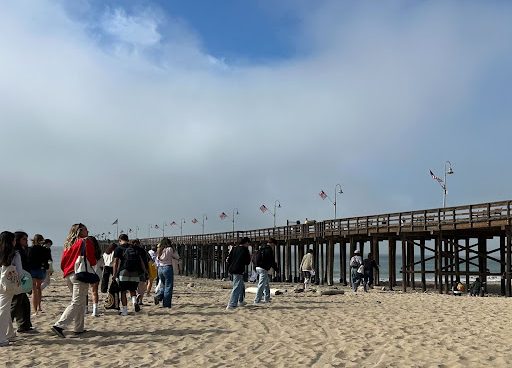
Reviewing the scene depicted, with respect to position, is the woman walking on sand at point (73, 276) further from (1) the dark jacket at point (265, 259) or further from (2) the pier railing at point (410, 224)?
(2) the pier railing at point (410, 224)

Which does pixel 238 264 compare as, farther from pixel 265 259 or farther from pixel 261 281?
pixel 261 281

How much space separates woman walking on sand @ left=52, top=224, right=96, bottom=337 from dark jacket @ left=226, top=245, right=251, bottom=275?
162 inches

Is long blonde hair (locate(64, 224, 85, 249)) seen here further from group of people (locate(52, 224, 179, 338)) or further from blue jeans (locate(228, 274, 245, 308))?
blue jeans (locate(228, 274, 245, 308))

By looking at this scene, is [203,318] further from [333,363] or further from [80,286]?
[333,363]

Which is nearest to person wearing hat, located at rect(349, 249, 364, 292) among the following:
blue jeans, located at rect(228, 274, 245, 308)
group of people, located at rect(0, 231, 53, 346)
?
blue jeans, located at rect(228, 274, 245, 308)

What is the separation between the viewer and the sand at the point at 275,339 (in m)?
6.67

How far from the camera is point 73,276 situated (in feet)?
26.0

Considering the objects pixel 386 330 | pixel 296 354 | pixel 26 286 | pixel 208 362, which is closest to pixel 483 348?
pixel 386 330

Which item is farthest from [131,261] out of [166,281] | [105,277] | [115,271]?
[105,277]

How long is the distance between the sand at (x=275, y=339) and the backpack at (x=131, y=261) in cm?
93

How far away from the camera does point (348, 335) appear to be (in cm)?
852

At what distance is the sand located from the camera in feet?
21.9

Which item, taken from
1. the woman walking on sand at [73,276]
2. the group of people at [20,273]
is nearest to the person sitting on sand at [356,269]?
the group of people at [20,273]

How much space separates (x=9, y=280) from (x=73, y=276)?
93 cm
